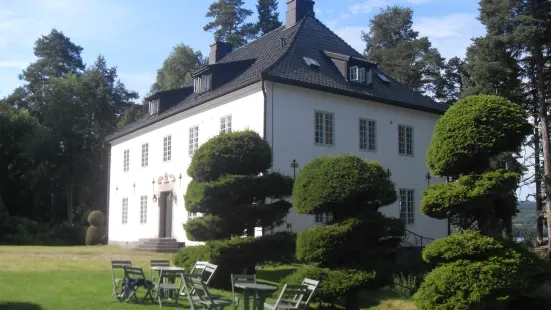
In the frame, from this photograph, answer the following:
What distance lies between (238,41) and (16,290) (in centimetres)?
4023

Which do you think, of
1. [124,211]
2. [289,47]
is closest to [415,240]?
[289,47]

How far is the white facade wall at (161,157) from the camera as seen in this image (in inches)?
897

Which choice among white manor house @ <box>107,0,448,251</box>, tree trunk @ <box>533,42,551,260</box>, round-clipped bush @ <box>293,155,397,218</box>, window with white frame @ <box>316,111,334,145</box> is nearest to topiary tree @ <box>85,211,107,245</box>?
white manor house @ <box>107,0,448,251</box>

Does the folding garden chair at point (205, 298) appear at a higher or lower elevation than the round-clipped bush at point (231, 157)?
lower

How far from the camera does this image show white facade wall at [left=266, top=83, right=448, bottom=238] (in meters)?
21.6

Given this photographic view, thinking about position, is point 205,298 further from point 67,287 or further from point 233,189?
point 233,189

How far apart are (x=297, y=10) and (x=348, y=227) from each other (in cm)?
1813

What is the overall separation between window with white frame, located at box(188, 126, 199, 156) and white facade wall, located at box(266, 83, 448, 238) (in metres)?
5.71

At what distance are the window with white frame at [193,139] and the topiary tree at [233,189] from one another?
9560mm

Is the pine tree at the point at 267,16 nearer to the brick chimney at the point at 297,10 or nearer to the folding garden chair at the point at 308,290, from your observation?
the brick chimney at the point at 297,10

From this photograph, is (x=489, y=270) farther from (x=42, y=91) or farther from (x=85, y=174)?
(x=42, y=91)

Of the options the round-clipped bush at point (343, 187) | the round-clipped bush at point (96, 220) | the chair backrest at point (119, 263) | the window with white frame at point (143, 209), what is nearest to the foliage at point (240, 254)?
the chair backrest at point (119, 263)

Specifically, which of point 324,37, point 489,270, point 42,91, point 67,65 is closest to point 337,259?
point 489,270

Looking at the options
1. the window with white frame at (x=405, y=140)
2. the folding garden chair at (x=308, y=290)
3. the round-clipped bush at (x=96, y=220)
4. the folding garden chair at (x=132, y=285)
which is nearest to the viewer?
the folding garden chair at (x=308, y=290)
